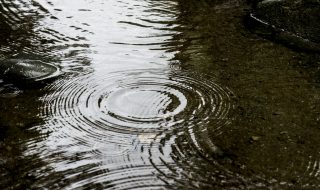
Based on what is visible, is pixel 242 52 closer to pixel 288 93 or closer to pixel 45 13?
pixel 288 93

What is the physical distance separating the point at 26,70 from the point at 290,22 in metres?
3.67

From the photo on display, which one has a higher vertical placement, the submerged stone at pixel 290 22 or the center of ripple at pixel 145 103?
the submerged stone at pixel 290 22

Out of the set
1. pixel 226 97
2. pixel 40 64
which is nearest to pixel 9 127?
pixel 40 64

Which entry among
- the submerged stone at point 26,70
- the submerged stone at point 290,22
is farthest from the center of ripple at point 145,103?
the submerged stone at point 290,22

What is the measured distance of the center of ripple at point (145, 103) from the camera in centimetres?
370

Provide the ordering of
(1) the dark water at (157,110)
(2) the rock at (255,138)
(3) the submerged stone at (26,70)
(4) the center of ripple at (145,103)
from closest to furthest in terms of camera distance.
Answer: (1) the dark water at (157,110), (2) the rock at (255,138), (4) the center of ripple at (145,103), (3) the submerged stone at (26,70)

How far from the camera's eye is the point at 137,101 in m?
3.91

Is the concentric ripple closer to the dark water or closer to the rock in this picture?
the dark water

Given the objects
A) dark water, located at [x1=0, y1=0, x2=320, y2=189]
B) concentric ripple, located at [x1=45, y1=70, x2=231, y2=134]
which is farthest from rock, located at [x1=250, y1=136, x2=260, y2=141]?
concentric ripple, located at [x1=45, y1=70, x2=231, y2=134]

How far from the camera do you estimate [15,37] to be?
551 cm

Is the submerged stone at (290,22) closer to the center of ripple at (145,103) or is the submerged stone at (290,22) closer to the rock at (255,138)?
the center of ripple at (145,103)

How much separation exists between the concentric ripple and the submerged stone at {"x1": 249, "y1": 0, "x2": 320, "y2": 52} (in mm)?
1865

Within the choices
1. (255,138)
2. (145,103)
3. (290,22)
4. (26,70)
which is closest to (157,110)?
(145,103)

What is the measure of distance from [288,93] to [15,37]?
3.49 m
